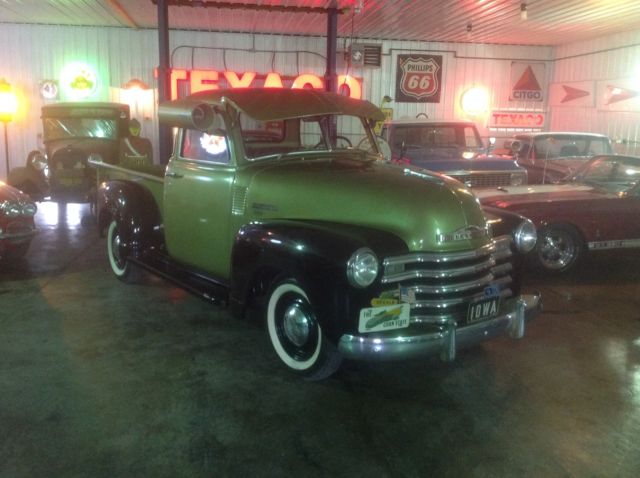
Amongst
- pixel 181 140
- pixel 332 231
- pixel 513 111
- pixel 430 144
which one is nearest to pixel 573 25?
pixel 513 111

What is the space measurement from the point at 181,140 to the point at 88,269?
277 centimetres

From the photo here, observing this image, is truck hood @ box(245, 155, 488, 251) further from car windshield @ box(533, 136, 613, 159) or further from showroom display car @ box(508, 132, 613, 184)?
car windshield @ box(533, 136, 613, 159)

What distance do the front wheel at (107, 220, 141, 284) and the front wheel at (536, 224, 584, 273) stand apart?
183 inches

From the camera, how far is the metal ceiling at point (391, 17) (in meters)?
11.7

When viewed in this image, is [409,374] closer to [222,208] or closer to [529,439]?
[529,439]

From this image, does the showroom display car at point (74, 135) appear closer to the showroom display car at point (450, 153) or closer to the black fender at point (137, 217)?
the showroom display car at point (450, 153)

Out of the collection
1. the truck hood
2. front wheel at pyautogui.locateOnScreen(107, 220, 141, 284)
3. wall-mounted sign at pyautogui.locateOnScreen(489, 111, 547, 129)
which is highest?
wall-mounted sign at pyautogui.locateOnScreen(489, 111, 547, 129)

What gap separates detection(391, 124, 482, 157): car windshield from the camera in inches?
413

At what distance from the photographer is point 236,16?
12.9 m

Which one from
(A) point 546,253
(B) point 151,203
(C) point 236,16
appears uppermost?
(C) point 236,16

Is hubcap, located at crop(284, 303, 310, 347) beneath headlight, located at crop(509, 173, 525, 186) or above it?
beneath

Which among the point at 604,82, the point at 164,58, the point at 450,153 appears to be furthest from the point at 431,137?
the point at 604,82

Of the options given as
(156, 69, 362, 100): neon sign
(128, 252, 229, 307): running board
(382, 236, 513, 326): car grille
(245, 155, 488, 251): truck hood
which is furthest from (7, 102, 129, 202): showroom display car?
(382, 236, 513, 326): car grille

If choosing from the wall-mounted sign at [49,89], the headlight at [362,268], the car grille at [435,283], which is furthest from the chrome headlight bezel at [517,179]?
the wall-mounted sign at [49,89]
